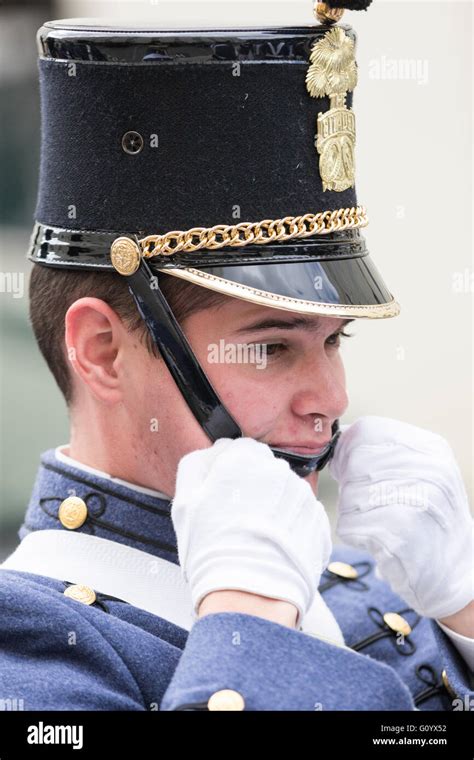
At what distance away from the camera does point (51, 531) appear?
8.84ft

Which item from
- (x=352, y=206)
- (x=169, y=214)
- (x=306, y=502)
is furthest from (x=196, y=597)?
(x=352, y=206)

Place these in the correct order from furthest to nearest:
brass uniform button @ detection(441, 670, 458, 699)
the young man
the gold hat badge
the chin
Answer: brass uniform button @ detection(441, 670, 458, 699) → the chin → the gold hat badge → the young man

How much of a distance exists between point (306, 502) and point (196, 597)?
0.31 meters

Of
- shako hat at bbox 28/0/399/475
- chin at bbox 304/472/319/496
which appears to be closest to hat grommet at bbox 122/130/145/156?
shako hat at bbox 28/0/399/475

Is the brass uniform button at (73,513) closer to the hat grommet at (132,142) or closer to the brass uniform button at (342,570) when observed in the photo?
the hat grommet at (132,142)

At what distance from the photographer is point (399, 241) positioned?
8.29 m

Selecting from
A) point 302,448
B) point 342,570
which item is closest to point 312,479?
point 302,448

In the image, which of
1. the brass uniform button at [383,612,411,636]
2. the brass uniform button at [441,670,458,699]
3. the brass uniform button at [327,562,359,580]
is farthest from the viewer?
the brass uniform button at [327,562,359,580]

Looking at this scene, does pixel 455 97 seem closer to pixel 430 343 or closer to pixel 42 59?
pixel 430 343

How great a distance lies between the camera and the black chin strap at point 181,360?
8.31 ft

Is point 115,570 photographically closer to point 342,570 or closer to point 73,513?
point 73,513

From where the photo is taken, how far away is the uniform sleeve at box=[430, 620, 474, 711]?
2.77 m

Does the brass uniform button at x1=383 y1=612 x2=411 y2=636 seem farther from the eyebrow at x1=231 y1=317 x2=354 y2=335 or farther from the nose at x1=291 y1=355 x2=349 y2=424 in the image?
the eyebrow at x1=231 y1=317 x2=354 y2=335

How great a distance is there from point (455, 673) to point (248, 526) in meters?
0.80
